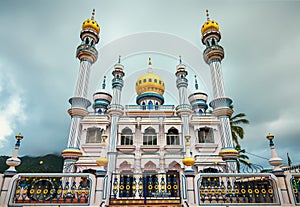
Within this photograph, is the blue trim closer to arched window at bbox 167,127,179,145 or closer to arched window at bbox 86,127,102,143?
arched window at bbox 167,127,179,145

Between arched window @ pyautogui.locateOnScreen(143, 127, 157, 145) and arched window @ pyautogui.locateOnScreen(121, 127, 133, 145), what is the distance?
45.9 inches

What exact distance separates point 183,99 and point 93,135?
8.47m

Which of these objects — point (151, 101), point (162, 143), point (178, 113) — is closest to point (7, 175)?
point (162, 143)

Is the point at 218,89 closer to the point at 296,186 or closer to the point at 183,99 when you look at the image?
the point at 183,99

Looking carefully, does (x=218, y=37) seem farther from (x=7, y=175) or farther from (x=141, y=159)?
(x=7, y=175)

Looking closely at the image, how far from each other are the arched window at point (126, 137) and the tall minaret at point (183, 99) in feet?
14.4

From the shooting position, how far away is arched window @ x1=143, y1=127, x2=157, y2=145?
16406mm

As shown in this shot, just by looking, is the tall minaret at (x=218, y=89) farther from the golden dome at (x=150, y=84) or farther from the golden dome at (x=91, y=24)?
the golden dome at (x=91, y=24)

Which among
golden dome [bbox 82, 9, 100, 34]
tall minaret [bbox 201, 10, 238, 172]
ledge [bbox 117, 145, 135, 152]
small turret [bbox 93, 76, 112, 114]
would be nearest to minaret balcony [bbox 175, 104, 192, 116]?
tall minaret [bbox 201, 10, 238, 172]

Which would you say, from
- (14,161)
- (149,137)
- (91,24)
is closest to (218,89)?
(149,137)

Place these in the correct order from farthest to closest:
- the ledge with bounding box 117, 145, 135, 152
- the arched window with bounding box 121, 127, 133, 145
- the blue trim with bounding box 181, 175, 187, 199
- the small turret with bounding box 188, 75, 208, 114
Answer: the small turret with bounding box 188, 75, 208, 114 → the arched window with bounding box 121, 127, 133, 145 → the ledge with bounding box 117, 145, 135, 152 → the blue trim with bounding box 181, 175, 187, 199

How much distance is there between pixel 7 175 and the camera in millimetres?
6066

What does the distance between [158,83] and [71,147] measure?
40.6 feet

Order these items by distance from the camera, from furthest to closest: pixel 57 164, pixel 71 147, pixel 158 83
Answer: pixel 57 164
pixel 158 83
pixel 71 147
